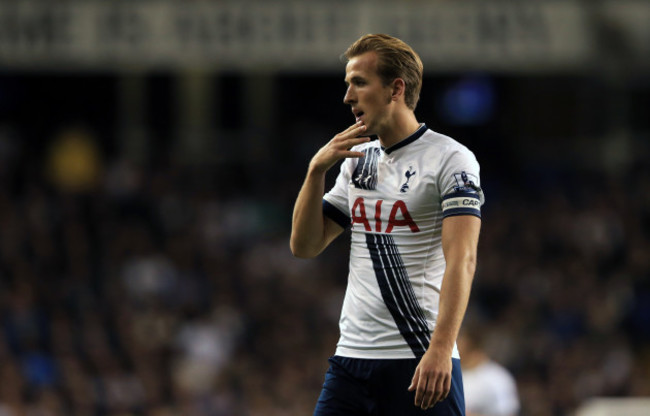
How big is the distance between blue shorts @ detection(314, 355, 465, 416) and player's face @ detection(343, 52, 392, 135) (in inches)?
34.1

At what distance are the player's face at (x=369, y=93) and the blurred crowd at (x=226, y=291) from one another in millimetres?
8067

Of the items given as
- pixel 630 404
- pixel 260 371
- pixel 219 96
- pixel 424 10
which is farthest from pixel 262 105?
pixel 630 404

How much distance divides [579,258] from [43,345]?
7.20 meters

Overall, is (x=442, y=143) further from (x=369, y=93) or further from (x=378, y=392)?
(x=378, y=392)

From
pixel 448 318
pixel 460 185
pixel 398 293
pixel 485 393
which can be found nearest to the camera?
pixel 448 318

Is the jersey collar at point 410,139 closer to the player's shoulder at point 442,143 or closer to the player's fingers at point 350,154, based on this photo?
the player's shoulder at point 442,143

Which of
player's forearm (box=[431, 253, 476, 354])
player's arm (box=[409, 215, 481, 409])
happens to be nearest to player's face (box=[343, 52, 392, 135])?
player's arm (box=[409, 215, 481, 409])

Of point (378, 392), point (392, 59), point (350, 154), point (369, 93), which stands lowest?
point (378, 392)

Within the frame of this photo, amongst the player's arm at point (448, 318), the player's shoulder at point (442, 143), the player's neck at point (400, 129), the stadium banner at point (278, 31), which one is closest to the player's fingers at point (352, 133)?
the player's neck at point (400, 129)

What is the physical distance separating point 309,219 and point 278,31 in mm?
10334

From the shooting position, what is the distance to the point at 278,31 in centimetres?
1432

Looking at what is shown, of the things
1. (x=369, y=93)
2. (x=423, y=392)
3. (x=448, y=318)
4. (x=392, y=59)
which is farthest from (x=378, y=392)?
(x=392, y=59)

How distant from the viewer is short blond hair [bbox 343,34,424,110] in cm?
405

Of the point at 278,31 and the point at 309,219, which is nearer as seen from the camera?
the point at 309,219
